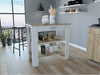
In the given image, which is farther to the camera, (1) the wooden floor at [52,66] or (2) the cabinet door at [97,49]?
(2) the cabinet door at [97,49]

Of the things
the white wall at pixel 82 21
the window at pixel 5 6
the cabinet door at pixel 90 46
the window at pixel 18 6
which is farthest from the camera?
the window at pixel 18 6

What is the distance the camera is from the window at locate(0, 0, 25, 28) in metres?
4.91

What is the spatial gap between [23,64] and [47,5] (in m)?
3.76

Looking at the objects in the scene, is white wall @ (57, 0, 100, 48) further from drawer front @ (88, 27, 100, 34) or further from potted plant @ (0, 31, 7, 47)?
potted plant @ (0, 31, 7, 47)

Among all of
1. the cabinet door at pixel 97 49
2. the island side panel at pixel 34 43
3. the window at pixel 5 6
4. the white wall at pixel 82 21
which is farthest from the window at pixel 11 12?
the cabinet door at pixel 97 49

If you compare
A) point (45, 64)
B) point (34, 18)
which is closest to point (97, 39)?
point (45, 64)

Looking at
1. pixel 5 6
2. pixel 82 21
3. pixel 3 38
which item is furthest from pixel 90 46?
pixel 5 6

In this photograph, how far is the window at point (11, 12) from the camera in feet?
16.1

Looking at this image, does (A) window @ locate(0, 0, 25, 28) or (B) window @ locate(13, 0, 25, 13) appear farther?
(B) window @ locate(13, 0, 25, 13)

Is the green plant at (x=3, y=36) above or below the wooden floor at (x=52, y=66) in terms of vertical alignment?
above

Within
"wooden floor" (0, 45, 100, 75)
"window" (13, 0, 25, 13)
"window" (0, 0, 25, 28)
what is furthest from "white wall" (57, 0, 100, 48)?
"window" (0, 0, 25, 28)

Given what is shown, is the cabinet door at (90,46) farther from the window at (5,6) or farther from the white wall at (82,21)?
the window at (5,6)

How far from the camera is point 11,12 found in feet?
16.5

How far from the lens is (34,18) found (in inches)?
215
